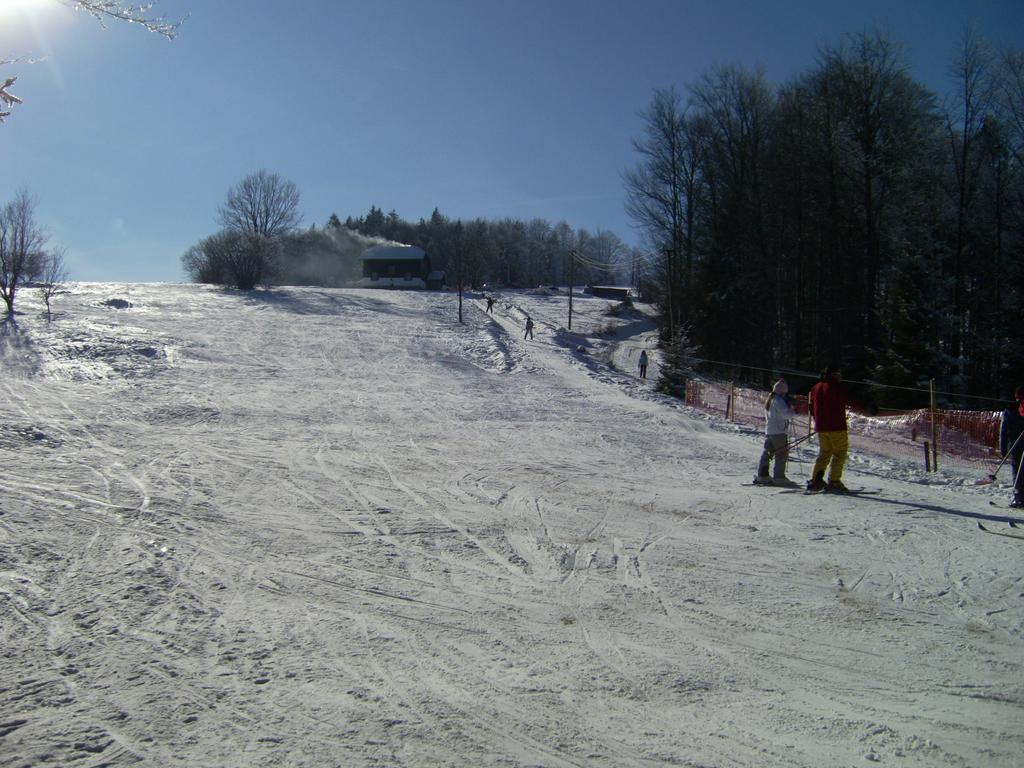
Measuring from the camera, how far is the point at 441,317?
135 ft

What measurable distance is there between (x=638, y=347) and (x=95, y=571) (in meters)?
37.0

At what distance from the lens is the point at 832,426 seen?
8789mm

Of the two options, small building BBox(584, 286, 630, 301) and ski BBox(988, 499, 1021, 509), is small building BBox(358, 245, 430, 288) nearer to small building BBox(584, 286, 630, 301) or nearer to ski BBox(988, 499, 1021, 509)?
small building BBox(584, 286, 630, 301)

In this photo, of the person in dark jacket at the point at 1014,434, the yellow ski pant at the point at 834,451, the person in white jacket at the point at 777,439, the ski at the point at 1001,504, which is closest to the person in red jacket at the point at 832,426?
the yellow ski pant at the point at 834,451

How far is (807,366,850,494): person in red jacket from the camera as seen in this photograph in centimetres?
880

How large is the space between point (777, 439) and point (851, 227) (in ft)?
94.6

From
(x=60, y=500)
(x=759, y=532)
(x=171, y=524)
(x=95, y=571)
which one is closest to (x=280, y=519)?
(x=171, y=524)

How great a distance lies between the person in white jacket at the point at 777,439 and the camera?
9.56m

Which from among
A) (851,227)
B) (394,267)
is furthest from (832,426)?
(394,267)

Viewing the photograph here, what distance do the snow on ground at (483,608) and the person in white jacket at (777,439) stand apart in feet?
1.79

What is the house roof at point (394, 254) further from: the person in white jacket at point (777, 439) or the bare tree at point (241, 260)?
the person in white jacket at point (777, 439)

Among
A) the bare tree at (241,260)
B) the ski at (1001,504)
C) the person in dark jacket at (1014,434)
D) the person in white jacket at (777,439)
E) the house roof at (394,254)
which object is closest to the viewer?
the ski at (1001,504)

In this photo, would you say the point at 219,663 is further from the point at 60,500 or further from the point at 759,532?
the point at 759,532

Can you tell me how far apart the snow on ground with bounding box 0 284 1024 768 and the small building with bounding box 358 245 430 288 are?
6470 cm
